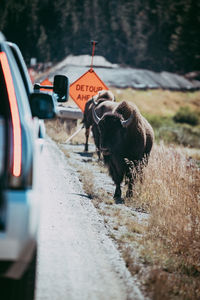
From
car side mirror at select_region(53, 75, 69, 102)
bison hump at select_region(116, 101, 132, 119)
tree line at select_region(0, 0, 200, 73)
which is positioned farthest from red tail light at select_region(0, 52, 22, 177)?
tree line at select_region(0, 0, 200, 73)

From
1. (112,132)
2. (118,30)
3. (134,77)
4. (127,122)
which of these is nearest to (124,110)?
(127,122)

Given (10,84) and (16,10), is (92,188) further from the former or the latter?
(16,10)

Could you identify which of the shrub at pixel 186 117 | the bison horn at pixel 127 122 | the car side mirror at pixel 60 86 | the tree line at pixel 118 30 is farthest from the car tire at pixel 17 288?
the tree line at pixel 118 30

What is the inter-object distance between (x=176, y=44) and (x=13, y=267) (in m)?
87.4

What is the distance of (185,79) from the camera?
3226 inches

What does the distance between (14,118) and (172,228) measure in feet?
11.7

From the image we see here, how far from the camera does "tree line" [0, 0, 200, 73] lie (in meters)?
82.8

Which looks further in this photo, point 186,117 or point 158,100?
point 158,100

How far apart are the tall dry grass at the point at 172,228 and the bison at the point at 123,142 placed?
1.01 ft

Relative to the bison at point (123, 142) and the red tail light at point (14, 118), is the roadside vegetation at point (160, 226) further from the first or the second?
the red tail light at point (14, 118)

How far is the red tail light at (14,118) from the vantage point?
3.00 meters

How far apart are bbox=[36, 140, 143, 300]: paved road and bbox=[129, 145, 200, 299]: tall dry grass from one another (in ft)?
1.31

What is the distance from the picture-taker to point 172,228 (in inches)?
245

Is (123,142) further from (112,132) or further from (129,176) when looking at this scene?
(129,176)
